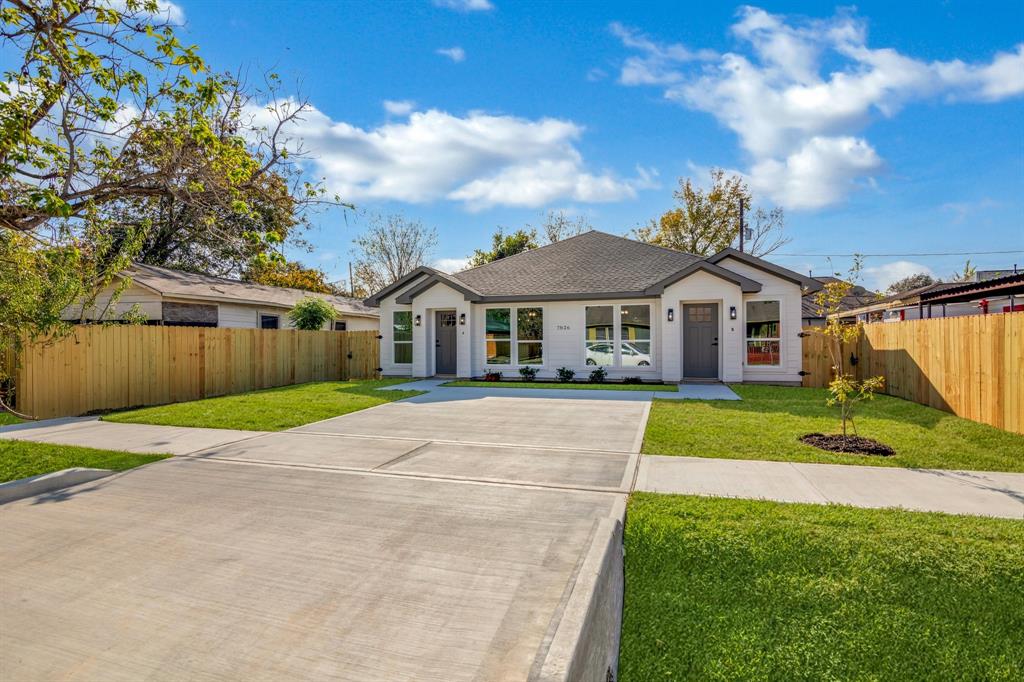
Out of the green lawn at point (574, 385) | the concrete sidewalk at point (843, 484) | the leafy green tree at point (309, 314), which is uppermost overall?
the leafy green tree at point (309, 314)

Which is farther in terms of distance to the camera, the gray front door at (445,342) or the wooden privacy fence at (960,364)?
the gray front door at (445,342)

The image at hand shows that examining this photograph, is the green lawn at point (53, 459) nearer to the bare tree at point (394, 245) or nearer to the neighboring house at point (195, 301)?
the neighboring house at point (195, 301)

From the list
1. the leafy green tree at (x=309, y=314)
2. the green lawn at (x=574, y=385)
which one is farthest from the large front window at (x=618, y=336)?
the leafy green tree at (x=309, y=314)

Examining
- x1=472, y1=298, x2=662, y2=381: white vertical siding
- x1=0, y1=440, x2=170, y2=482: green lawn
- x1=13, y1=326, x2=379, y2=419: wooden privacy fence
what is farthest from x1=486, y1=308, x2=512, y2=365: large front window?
x1=0, y1=440, x2=170, y2=482: green lawn

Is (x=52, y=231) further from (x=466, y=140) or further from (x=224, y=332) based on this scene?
(x=466, y=140)

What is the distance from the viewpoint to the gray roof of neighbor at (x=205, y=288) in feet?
53.0

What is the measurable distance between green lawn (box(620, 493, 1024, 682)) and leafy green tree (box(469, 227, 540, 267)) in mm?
29520

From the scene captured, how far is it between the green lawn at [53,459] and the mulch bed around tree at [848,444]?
8.74 meters

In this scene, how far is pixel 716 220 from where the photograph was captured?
29.9m

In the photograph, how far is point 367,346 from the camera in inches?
740

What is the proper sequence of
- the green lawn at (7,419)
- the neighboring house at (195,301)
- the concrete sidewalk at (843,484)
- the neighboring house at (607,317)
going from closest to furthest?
the concrete sidewalk at (843,484), the green lawn at (7,419), the neighboring house at (607,317), the neighboring house at (195,301)

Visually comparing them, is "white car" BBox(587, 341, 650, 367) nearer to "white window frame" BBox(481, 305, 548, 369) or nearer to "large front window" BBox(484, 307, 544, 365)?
"white window frame" BBox(481, 305, 548, 369)

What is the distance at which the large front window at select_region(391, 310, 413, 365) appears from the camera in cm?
1739

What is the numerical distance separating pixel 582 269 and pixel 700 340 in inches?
186
